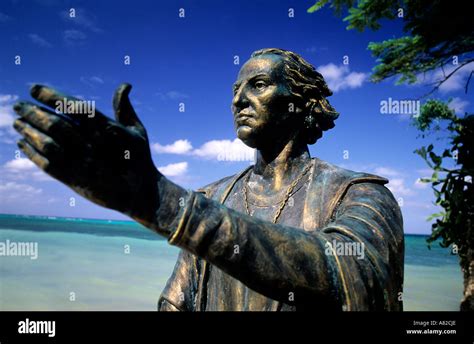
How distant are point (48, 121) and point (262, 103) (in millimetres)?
1451

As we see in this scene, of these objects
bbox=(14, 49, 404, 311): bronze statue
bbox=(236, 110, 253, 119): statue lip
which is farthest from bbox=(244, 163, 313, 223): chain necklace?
bbox=(236, 110, 253, 119): statue lip

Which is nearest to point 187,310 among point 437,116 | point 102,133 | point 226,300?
point 226,300

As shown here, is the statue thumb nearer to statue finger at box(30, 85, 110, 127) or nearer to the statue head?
statue finger at box(30, 85, 110, 127)

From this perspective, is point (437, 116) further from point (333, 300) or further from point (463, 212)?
point (333, 300)

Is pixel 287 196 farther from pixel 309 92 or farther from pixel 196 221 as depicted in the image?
pixel 196 221

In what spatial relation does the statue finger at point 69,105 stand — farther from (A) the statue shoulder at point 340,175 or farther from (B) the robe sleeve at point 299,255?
(A) the statue shoulder at point 340,175

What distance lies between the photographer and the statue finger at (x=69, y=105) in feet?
4.67

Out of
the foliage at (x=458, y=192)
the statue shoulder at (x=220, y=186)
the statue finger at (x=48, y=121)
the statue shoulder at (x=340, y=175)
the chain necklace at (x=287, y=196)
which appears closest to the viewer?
the statue finger at (x=48, y=121)

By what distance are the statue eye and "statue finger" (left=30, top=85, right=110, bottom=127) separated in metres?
1.37

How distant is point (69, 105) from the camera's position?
1.42 metres

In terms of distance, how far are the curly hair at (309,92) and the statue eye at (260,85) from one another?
0.53 ft

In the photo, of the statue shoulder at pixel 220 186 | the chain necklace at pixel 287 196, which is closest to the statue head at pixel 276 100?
the chain necklace at pixel 287 196

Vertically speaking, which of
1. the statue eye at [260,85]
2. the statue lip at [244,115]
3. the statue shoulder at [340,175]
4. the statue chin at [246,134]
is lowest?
the statue shoulder at [340,175]

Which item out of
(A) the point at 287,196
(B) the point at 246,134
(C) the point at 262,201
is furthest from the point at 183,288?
(B) the point at 246,134
